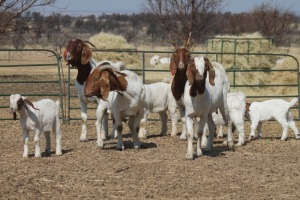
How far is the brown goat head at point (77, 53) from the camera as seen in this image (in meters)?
13.7

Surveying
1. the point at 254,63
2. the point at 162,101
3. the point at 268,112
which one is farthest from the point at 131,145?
the point at 254,63

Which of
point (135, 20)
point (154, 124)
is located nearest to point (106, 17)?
point (135, 20)

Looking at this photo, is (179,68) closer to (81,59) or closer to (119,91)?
(119,91)

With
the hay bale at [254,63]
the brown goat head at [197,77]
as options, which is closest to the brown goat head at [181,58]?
the brown goat head at [197,77]

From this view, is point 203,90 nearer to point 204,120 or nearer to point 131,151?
point 204,120

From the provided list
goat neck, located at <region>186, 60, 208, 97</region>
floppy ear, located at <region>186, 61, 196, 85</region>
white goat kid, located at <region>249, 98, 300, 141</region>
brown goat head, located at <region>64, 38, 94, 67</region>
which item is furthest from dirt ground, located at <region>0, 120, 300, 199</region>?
brown goat head, located at <region>64, 38, 94, 67</region>

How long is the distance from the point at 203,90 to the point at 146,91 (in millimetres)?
1730

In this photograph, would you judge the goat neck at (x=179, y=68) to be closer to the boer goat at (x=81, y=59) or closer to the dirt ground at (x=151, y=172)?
the dirt ground at (x=151, y=172)

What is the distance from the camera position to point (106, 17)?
16450 centimetres

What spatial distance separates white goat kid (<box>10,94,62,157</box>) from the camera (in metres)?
10.9

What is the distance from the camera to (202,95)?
440 inches

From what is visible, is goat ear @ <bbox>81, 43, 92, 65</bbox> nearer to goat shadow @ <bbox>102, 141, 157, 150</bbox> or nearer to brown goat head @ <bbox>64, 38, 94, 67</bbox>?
brown goat head @ <bbox>64, 38, 94, 67</bbox>

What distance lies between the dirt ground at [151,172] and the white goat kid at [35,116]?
1.33 ft

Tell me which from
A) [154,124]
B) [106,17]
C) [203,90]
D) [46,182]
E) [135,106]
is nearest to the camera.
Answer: [46,182]
